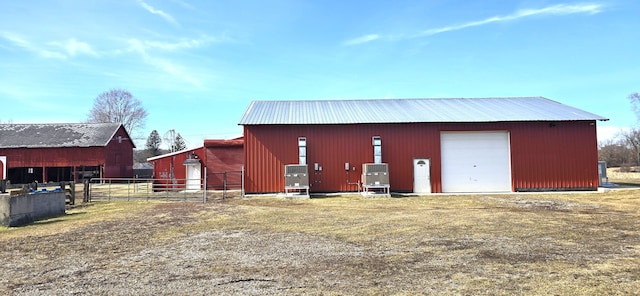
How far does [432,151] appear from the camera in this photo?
21.0 metres

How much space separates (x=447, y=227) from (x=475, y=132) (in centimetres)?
1301

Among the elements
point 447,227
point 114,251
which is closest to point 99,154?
point 114,251

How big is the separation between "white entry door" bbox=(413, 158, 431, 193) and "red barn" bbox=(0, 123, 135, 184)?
31012 millimetres

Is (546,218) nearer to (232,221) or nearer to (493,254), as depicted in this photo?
(493,254)

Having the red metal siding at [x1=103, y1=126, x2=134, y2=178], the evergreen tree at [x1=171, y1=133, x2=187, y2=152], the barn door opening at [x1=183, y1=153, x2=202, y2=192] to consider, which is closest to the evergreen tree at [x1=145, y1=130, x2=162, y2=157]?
the evergreen tree at [x1=171, y1=133, x2=187, y2=152]

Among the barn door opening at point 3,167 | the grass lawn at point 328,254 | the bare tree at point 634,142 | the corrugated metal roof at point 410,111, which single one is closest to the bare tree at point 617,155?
the bare tree at point 634,142

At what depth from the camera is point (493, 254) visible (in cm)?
695

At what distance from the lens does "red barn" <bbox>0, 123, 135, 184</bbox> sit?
124 feet

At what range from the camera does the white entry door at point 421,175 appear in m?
20.9

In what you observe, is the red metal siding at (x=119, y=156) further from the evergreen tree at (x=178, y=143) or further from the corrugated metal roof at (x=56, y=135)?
the evergreen tree at (x=178, y=143)

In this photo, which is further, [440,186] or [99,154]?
[99,154]

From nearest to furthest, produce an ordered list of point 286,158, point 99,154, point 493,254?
point 493,254 < point 286,158 < point 99,154

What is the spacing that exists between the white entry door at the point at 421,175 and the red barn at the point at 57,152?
31.0 m

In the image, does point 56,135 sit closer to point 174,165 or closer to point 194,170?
point 174,165
